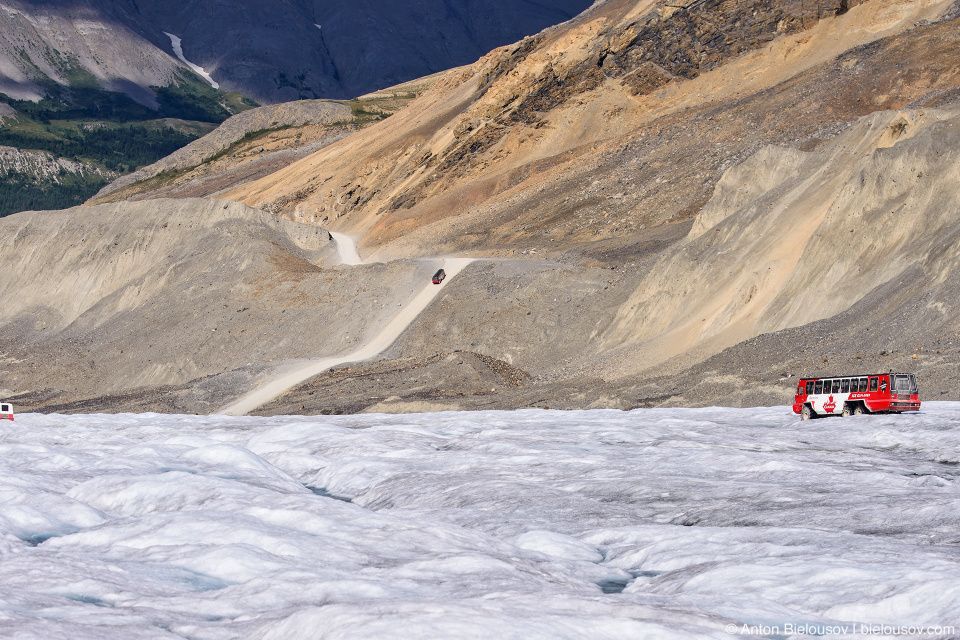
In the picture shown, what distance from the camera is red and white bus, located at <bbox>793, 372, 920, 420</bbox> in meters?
20.1

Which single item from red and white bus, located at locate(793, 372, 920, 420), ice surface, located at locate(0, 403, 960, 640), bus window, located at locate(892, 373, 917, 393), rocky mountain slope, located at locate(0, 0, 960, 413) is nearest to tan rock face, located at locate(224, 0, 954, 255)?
rocky mountain slope, located at locate(0, 0, 960, 413)

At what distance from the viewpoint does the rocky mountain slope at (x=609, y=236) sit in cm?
3192

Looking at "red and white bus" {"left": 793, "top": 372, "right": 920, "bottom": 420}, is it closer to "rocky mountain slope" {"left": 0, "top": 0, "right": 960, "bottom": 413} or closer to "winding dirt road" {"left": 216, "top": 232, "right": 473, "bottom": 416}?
"rocky mountain slope" {"left": 0, "top": 0, "right": 960, "bottom": 413}

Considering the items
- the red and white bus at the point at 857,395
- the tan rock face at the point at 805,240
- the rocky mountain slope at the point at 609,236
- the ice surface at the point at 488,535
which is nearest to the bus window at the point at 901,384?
the red and white bus at the point at 857,395

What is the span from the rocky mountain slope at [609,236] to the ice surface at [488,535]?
11.2 meters

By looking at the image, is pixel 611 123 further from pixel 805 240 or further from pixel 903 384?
pixel 903 384

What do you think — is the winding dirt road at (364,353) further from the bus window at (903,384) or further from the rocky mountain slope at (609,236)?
the bus window at (903,384)

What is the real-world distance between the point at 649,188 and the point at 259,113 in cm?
10411

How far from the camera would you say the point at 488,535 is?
1123cm

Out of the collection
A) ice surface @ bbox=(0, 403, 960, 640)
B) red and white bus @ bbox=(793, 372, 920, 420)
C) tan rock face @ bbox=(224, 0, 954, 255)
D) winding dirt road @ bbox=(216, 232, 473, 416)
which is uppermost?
tan rock face @ bbox=(224, 0, 954, 255)

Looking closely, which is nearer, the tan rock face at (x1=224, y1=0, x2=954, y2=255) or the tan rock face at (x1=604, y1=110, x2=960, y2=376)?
the tan rock face at (x1=604, y1=110, x2=960, y2=376)

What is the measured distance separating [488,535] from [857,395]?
1345 cm

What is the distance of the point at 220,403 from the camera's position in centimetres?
3969

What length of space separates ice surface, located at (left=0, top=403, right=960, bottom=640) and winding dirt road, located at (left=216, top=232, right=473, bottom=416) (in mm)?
20239
